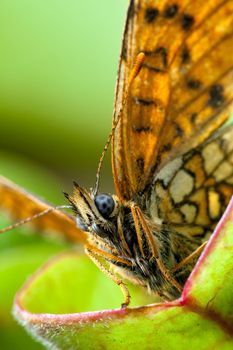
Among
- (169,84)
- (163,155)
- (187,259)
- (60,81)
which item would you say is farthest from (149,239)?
(60,81)

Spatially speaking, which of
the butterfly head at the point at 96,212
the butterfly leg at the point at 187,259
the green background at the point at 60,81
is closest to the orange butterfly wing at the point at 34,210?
the butterfly head at the point at 96,212

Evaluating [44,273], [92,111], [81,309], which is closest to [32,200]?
[44,273]

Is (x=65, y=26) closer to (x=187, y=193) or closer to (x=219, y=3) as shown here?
(x=219, y=3)

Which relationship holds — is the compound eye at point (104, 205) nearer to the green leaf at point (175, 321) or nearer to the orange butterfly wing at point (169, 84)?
the orange butterfly wing at point (169, 84)

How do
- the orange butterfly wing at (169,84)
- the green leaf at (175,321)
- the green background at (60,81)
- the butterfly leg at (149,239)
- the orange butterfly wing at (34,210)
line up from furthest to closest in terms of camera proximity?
the green background at (60,81) < the orange butterfly wing at (34,210) < the orange butterfly wing at (169,84) < the butterfly leg at (149,239) < the green leaf at (175,321)

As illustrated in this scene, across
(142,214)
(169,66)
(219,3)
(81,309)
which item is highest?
(219,3)

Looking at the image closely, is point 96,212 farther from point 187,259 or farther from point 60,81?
point 60,81

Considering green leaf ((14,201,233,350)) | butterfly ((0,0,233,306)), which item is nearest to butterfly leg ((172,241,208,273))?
butterfly ((0,0,233,306))
